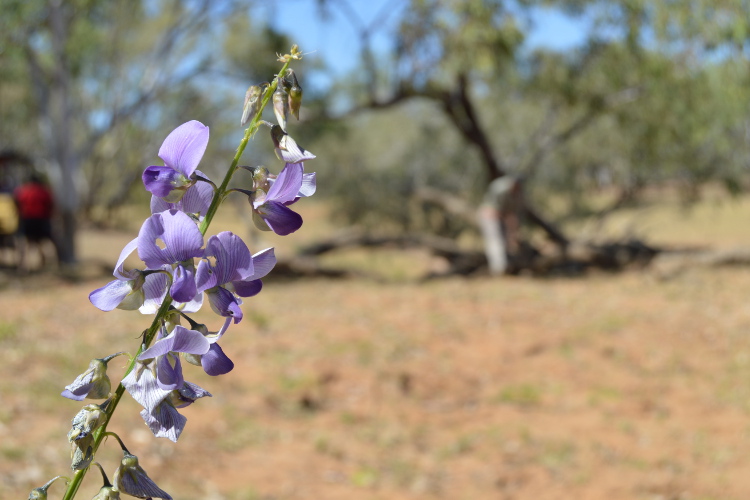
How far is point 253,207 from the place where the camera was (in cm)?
81

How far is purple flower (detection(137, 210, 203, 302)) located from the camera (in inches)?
29.0

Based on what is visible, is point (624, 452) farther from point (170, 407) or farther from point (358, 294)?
point (358, 294)

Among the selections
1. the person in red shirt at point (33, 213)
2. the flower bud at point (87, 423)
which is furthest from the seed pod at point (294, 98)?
A: the person in red shirt at point (33, 213)

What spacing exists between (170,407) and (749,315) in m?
10.6

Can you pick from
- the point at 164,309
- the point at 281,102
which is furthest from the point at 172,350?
the point at 281,102

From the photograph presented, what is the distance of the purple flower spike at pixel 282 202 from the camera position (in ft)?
2.56

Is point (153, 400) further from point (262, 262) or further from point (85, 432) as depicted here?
point (262, 262)

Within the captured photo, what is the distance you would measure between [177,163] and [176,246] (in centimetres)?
9

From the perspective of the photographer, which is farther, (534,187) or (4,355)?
(534,187)

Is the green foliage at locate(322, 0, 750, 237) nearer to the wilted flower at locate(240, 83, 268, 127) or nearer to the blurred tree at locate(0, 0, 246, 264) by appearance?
the blurred tree at locate(0, 0, 246, 264)

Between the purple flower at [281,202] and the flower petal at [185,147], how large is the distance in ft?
→ 0.23

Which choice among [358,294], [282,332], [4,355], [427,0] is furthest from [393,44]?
[4,355]

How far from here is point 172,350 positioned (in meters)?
0.75

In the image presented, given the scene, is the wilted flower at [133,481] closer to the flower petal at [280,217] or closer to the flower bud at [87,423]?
the flower bud at [87,423]
